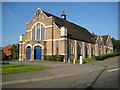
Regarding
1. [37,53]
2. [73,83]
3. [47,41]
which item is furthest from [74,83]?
[37,53]

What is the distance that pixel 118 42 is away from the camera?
6869cm

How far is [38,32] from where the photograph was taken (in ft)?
105

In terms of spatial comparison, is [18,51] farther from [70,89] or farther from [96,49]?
[70,89]

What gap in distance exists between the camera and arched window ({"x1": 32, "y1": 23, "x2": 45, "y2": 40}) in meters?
31.2

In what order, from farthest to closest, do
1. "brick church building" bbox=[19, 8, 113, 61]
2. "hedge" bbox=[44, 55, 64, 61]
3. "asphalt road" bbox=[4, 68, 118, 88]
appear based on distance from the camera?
"brick church building" bbox=[19, 8, 113, 61], "hedge" bbox=[44, 55, 64, 61], "asphalt road" bbox=[4, 68, 118, 88]

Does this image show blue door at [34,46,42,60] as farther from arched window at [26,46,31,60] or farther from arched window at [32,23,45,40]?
arched window at [32,23,45,40]

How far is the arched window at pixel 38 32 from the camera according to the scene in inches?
1227

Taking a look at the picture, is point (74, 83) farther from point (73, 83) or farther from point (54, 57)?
point (54, 57)

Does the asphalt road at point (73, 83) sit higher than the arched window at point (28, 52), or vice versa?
the arched window at point (28, 52)

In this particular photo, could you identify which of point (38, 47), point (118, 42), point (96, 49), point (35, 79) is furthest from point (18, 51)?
point (118, 42)

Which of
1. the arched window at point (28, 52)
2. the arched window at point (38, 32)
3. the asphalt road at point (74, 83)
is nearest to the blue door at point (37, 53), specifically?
the arched window at point (28, 52)

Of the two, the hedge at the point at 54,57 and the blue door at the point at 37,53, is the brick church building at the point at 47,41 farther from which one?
the hedge at the point at 54,57

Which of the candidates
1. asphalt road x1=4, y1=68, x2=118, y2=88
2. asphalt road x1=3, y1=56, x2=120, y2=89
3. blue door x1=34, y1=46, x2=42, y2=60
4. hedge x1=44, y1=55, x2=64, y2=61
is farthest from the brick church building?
asphalt road x1=4, y1=68, x2=118, y2=88

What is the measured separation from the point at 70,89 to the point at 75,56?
80.0 ft
